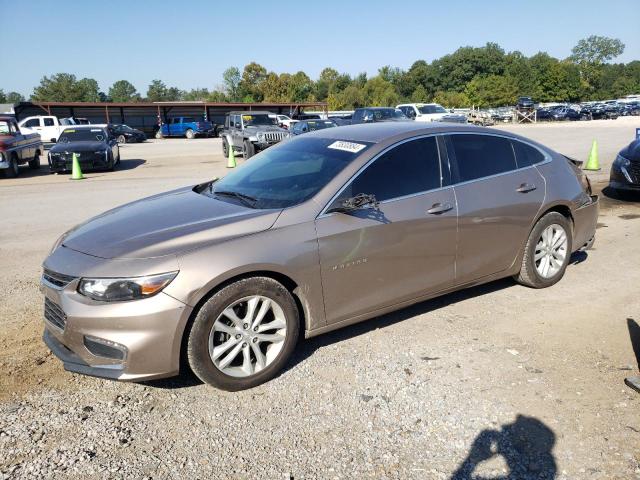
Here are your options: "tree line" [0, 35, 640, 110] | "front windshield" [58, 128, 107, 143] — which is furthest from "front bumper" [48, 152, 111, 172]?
"tree line" [0, 35, 640, 110]

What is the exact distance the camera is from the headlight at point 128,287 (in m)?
3.14

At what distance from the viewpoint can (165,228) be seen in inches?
141

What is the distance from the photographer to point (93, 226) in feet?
13.0

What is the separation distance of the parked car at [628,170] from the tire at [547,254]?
4.89 meters

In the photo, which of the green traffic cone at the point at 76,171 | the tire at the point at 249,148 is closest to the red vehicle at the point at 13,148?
the green traffic cone at the point at 76,171

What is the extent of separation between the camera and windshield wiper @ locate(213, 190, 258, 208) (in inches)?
156

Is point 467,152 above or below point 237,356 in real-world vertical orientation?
above

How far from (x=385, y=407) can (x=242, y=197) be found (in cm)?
193

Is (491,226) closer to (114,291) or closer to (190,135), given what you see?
(114,291)

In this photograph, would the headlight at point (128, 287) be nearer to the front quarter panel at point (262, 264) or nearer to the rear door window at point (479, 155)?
the front quarter panel at point (262, 264)

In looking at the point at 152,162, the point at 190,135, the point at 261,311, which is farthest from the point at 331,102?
the point at 261,311

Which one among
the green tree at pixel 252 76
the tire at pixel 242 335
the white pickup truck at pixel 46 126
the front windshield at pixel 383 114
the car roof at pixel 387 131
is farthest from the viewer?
the green tree at pixel 252 76

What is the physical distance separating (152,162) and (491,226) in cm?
1909

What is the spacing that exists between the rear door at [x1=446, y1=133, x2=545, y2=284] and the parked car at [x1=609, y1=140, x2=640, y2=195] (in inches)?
209
